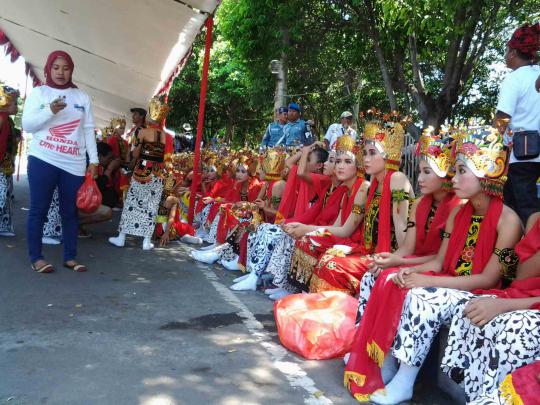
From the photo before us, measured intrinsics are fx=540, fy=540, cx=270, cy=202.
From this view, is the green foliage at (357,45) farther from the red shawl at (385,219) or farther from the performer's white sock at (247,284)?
the performer's white sock at (247,284)

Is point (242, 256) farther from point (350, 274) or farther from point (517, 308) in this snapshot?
point (517, 308)

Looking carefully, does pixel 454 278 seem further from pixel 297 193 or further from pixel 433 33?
pixel 433 33

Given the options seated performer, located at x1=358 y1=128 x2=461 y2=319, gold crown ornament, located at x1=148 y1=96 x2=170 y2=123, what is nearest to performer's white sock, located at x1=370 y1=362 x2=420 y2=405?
seated performer, located at x1=358 y1=128 x2=461 y2=319

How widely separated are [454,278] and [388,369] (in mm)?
685

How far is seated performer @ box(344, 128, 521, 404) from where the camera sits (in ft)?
9.57

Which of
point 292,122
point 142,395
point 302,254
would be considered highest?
point 292,122

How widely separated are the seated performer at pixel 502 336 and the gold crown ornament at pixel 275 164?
3.97 meters

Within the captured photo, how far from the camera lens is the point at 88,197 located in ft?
18.0

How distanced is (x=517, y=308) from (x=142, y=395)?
1963 millimetres

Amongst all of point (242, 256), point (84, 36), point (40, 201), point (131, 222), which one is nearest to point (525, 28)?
point (242, 256)

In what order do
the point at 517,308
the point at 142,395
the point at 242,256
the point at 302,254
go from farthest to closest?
1. the point at 242,256
2. the point at 302,254
3. the point at 142,395
4. the point at 517,308

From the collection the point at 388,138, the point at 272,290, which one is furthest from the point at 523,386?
the point at 272,290

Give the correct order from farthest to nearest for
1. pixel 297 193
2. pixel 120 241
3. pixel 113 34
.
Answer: pixel 113 34 < pixel 120 241 < pixel 297 193

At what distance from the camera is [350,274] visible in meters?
4.02
